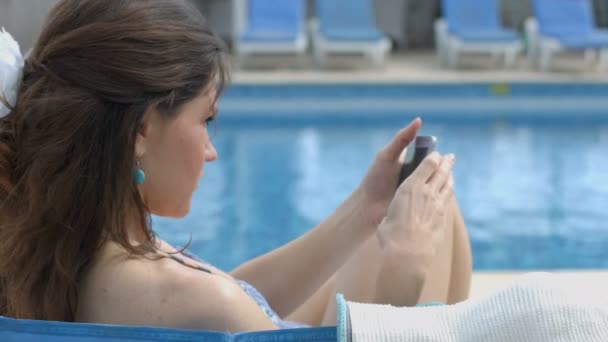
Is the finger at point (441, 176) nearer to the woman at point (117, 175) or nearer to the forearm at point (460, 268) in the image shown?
the woman at point (117, 175)

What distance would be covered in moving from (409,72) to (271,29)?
5.22ft

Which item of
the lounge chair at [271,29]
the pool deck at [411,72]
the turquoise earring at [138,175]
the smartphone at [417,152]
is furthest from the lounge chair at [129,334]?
the lounge chair at [271,29]

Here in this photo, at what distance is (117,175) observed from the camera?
1.25m

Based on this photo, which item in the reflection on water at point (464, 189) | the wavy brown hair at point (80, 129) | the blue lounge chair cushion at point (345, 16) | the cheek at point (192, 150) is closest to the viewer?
the wavy brown hair at point (80, 129)

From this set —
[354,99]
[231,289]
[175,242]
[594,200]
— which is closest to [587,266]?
[594,200]

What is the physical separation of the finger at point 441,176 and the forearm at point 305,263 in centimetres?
38

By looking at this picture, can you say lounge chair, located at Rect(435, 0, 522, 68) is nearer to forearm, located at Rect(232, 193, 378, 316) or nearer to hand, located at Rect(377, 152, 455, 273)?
forearm, located at Rect(232, 193, 378, 316)

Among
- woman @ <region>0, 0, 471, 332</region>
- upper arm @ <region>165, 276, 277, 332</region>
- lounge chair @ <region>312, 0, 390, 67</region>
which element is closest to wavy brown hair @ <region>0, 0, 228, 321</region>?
woman @ <region>0, 0, 471, 332</region>

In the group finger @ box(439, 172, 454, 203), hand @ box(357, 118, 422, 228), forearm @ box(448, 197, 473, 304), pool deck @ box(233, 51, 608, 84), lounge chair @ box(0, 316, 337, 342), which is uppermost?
finger @ box(439, 172, 454, 203)

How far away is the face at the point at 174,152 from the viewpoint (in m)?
1.29

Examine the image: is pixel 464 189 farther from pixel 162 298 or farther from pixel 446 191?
pixel 162 298

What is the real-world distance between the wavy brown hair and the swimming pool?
3.24 metres

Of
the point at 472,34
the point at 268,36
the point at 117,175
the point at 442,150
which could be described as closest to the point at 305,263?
the point at 117,175

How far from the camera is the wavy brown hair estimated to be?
4.01 ft
